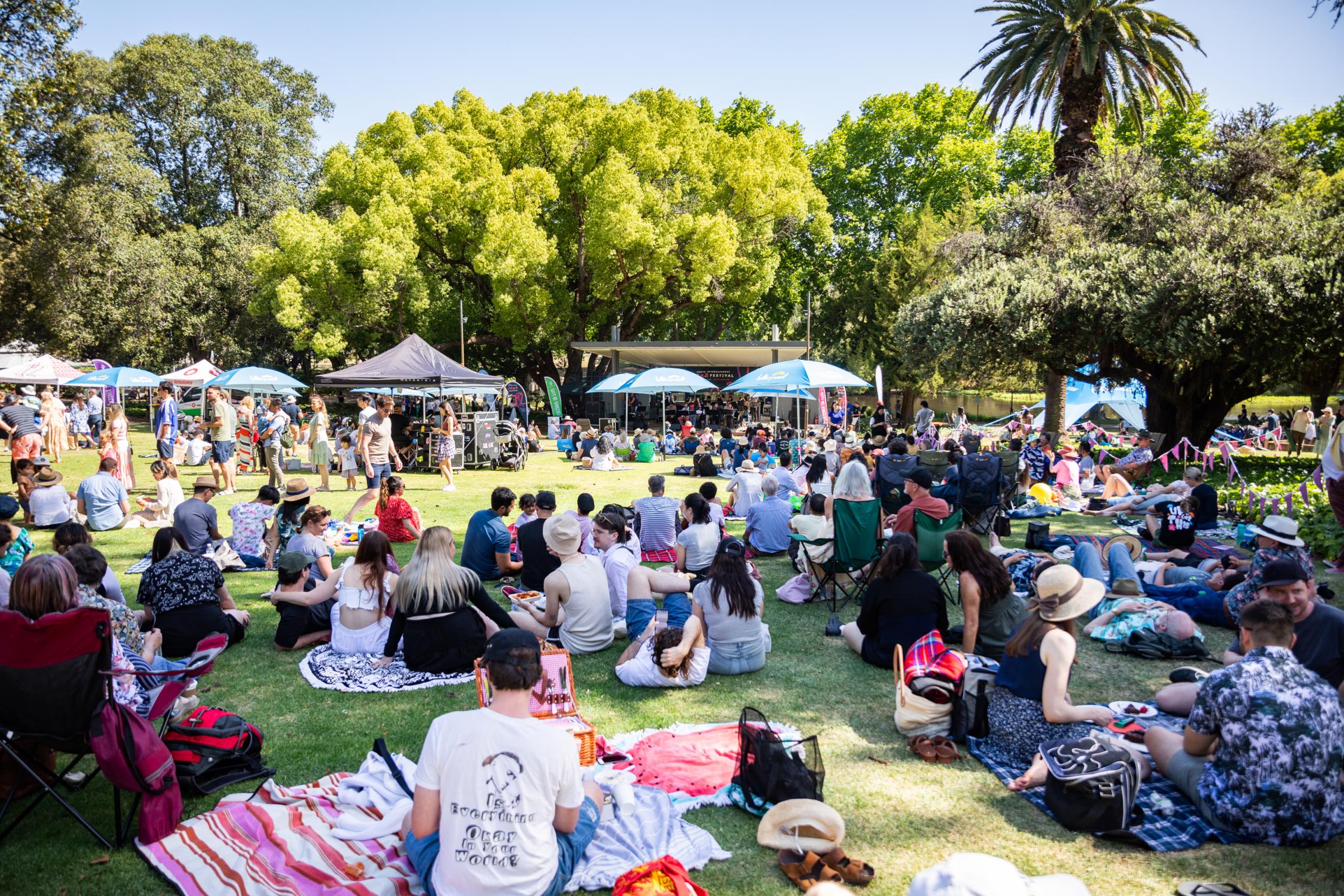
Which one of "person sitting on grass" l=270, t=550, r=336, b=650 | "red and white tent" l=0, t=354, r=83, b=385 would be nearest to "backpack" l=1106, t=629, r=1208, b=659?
"person sitting on grass" l=270, t=550, r=336, b=650

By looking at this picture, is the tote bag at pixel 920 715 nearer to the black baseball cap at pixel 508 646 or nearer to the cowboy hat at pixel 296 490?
the black baseball cap at pixel 508 646

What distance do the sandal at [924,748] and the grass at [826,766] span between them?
48 mm

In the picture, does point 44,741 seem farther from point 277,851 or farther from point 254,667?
point 254,667

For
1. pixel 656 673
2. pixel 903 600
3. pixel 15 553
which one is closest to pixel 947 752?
pixel 903 600

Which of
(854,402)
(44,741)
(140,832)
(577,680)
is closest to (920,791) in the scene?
(577,680)

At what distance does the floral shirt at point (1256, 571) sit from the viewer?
5547mm

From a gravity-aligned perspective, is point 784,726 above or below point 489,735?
below

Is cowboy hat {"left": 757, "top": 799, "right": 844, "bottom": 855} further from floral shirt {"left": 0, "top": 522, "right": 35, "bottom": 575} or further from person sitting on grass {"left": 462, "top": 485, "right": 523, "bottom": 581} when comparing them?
floral shirt {"left": 0, "top": 522, "right": 35, "bottom": 575}

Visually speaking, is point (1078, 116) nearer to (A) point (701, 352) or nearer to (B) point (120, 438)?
(A) point (701, 352)

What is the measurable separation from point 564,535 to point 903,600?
2376 millimetres

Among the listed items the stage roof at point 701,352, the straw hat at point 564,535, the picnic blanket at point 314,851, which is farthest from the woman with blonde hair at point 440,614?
the stage roof at point 701,352

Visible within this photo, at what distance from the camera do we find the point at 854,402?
1720 inches

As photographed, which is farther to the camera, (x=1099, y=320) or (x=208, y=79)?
(x=208, y=79)

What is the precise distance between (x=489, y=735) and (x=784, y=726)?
2519mm
